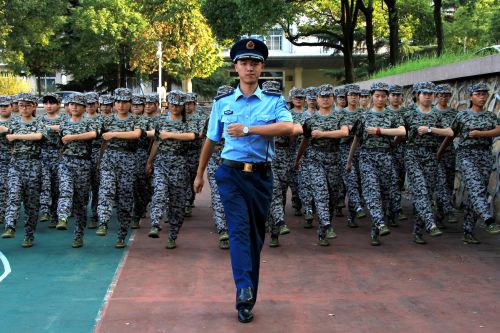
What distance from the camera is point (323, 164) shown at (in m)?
8.52

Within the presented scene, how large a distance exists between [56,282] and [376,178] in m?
3.85

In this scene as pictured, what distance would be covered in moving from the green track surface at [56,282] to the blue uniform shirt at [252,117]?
5.65ft

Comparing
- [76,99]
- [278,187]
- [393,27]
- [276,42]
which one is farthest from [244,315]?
[276,42]

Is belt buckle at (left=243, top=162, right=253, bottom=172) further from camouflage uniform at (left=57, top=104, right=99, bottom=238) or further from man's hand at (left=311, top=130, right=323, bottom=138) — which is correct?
camouflage uniform at (left=57, top=104, right=99, bottom=238)

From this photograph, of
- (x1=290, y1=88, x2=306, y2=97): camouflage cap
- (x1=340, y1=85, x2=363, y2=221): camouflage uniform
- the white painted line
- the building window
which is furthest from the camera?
the building window

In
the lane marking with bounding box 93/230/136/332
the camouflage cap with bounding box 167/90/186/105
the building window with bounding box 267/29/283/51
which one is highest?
the building window with bounding box 267/29/283/51

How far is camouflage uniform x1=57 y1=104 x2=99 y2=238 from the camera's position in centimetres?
Result: 832

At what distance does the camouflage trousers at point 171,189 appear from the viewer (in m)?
8.19

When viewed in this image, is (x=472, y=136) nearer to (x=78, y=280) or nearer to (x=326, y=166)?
(x=326, y=166)

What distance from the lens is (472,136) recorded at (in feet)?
26.6

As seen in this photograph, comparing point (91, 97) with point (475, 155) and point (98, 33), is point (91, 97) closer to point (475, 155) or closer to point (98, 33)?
point (475, 155)

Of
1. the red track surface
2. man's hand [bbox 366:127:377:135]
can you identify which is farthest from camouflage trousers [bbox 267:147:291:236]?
man's hand [bbox 366:127:377:135]

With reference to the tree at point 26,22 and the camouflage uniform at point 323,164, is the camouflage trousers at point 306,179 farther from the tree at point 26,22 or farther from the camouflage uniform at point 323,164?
the tree at point 26,22

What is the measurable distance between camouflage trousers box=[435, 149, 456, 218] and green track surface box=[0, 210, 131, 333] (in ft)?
14.0
